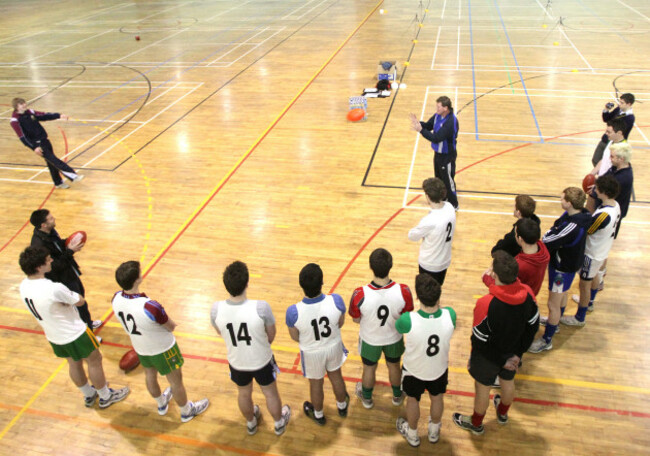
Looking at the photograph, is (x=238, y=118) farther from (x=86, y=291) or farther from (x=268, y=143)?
(x=86, y=291)

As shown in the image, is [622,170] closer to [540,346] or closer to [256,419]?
[540,346]

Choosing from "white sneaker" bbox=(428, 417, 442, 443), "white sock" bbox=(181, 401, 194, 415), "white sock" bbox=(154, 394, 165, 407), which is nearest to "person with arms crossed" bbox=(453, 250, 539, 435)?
"white sneaker" bbox=(428, 417, 442, 443)

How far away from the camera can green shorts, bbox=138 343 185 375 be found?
14.0 feet

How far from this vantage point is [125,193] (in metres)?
9.24

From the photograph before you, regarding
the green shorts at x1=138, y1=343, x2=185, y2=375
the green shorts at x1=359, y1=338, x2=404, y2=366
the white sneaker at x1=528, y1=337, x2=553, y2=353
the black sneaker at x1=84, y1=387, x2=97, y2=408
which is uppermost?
the green shorts at x1=359, y1=338, x2=404, y2=366

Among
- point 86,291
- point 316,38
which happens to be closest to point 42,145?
point 86,291

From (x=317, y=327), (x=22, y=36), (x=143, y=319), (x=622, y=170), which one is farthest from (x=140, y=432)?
(x=22, y=36)

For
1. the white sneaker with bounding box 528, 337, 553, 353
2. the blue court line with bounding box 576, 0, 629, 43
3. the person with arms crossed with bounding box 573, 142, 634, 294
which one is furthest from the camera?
the blue court line with bounding box 576, 0, 629, 43

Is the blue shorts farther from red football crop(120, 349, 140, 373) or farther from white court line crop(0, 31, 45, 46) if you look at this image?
white court line crop(0, 31, 45, 46)

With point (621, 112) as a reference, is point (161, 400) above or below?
below

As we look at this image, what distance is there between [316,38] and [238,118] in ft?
31.8

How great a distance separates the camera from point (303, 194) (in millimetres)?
8820

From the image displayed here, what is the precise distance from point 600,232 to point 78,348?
5.81 metres

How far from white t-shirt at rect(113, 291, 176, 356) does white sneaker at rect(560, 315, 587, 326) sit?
16.0ft
